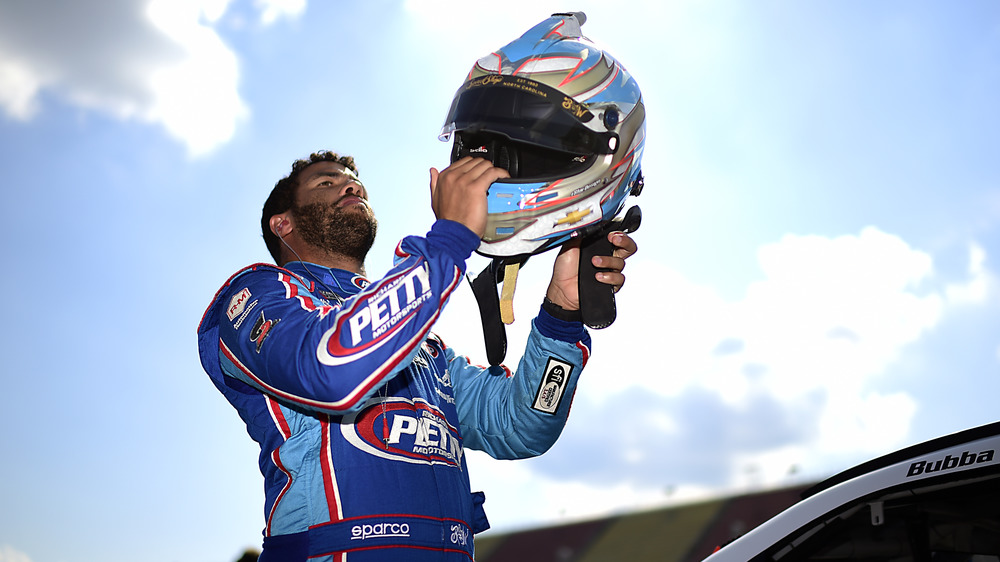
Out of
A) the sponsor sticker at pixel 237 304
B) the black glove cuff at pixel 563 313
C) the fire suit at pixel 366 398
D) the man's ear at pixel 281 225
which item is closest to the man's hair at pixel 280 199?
the man's ear at pixel 281 225

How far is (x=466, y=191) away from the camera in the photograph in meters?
2.22

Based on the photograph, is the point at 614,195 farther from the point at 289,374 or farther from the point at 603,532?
the point at 603,532

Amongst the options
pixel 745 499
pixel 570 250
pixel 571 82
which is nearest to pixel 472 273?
pixel 570 250

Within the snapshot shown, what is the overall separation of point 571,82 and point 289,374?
45.2 inches

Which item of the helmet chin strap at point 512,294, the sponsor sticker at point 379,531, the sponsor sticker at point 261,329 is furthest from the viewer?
the helmet chin strap at point 512,294

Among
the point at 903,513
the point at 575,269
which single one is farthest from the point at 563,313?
the point at 903,513

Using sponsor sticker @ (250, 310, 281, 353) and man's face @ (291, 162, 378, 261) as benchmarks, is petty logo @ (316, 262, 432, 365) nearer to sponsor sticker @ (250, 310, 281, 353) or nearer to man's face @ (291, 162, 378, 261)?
sponsor sticker @ (250, 310, 281, 353)

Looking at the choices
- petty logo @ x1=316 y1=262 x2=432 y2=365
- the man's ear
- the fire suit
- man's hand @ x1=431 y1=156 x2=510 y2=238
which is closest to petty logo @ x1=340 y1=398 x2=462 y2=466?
the fire suit

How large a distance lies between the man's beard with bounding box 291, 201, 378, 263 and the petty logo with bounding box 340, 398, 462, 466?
828 millimetres

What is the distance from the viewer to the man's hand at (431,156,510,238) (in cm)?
220

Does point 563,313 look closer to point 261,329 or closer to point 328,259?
point 328,259

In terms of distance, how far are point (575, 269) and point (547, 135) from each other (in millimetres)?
733

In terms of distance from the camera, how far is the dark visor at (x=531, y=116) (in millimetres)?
2311

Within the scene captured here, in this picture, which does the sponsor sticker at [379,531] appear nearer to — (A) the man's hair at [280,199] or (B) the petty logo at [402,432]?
(B) the petty logo at [402,432]
